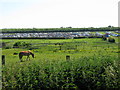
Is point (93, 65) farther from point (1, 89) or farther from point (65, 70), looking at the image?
point (1, 89)

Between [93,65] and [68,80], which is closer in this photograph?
[68,80]

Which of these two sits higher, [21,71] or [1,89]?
[21,71]

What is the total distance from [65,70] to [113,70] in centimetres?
243

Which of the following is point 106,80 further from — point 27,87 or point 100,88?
point 27,87

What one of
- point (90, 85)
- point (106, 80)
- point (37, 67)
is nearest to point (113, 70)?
point (106, 80)

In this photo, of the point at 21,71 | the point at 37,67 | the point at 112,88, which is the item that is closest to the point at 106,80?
the point at 112,88

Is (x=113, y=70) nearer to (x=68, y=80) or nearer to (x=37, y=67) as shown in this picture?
(x=68, y=80)

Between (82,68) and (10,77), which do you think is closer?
(10,77)

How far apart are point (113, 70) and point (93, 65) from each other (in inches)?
49.1

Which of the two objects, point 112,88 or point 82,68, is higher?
point 82,68

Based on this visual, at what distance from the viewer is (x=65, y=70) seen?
436 inches

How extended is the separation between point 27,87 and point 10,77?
1054 mm

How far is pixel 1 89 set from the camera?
34.0 ft

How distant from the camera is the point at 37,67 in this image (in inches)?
439
